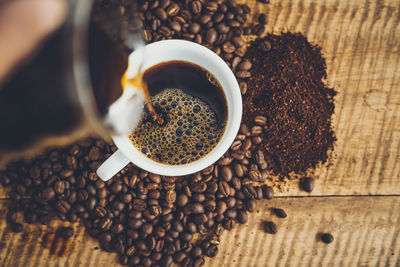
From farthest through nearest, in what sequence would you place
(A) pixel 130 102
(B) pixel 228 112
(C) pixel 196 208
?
1. (C) pixel 196 208
2. (B) pixel 228 112
3. (A) pixel 130 102

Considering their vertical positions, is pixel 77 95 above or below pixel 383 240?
above

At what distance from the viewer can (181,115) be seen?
107cm

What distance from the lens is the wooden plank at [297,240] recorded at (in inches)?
47.9

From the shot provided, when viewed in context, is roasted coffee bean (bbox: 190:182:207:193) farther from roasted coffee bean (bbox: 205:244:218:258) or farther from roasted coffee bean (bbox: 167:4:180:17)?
roasted coffee bean (bbox: 167:4:180:17)

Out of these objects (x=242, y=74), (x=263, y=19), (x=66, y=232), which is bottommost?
(x=66, y=232)

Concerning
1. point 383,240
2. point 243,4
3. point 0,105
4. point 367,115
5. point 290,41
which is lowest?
point 383,240

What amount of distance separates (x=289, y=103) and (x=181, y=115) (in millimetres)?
405

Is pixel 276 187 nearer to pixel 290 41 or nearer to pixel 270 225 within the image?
pixel 270 225

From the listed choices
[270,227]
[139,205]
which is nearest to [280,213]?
[270,227]

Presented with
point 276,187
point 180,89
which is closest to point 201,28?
point 180,89

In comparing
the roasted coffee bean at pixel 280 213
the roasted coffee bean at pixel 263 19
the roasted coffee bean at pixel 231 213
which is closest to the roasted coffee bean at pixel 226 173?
the roasted coffee bean at pixel 231 213

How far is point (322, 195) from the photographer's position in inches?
48.6

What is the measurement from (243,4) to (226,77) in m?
0.46

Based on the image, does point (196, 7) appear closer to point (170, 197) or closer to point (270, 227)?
point (170, 197)
